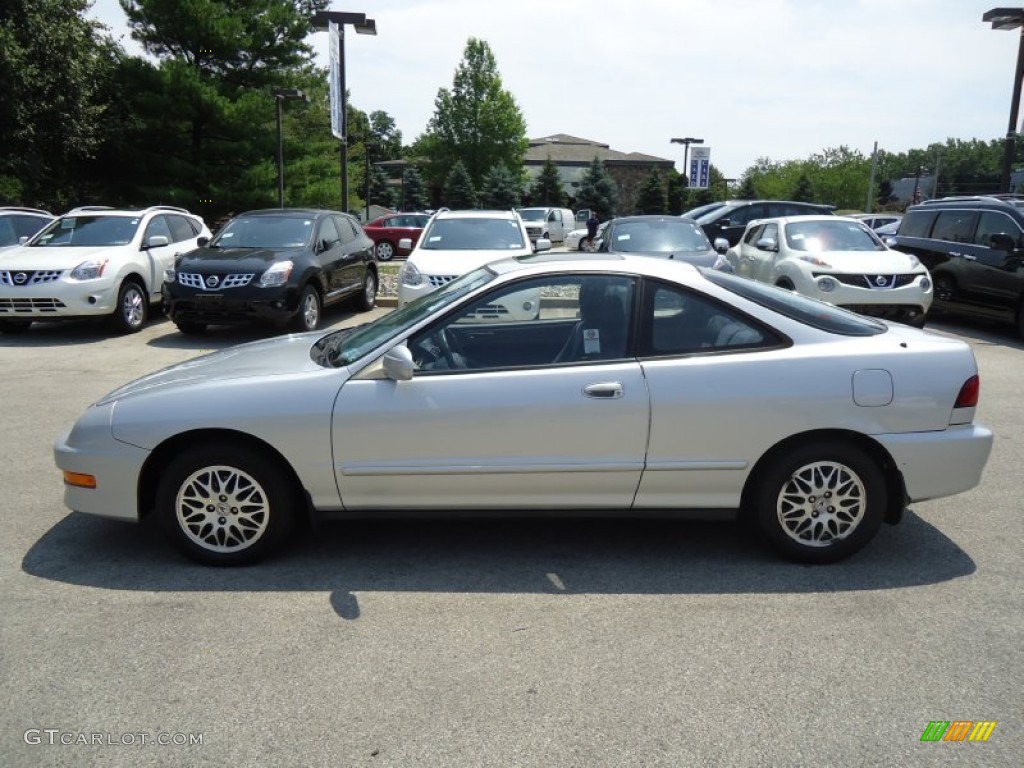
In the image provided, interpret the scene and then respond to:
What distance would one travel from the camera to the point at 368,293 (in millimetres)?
13648

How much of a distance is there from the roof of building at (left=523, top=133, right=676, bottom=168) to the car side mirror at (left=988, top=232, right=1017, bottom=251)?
245ft

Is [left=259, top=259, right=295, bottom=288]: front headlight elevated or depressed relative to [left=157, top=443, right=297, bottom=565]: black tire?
elevated

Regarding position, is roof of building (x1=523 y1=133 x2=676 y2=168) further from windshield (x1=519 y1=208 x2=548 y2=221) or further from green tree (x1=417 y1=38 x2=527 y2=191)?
windshield (x1=519 y1=208 x2=548 y2=221)

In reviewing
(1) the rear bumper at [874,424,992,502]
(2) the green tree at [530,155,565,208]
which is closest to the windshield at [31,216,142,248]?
(1) the rear bumper at [874,424,992,502]

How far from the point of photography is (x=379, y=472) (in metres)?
3.94

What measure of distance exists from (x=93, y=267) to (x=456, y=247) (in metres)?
4.65

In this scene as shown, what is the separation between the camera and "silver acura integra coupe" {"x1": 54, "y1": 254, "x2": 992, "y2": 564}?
12.9ft

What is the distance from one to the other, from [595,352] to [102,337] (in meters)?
9.22

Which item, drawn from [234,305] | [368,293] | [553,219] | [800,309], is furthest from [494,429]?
[553,219]

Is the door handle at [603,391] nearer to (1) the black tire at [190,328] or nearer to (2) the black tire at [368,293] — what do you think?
(1) the black tire at [190,328]

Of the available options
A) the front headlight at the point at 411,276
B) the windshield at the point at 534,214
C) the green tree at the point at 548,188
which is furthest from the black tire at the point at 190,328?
the green tree at the point at 548,188

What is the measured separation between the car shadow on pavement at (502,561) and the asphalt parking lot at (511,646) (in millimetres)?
15

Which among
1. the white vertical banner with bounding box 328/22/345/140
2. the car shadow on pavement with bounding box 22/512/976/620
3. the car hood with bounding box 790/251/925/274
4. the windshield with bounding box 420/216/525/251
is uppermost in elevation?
the white vertical banner with bounding box 328/22/345/140

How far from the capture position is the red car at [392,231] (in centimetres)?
2883
